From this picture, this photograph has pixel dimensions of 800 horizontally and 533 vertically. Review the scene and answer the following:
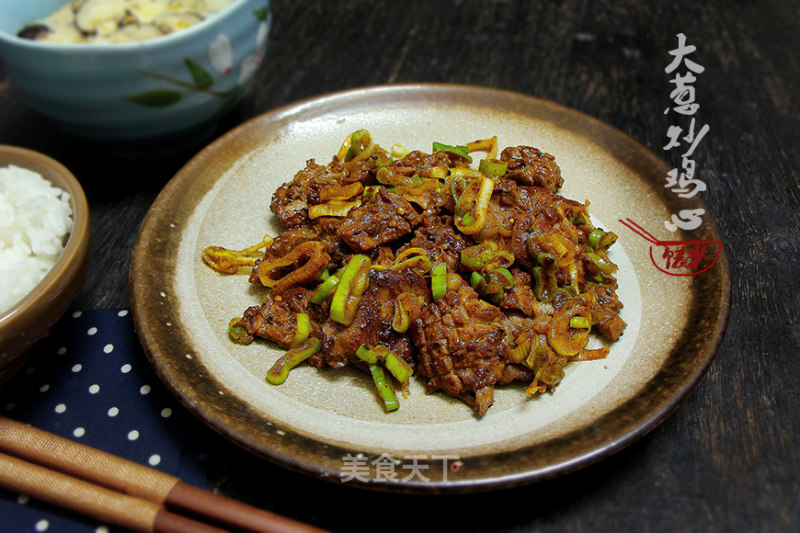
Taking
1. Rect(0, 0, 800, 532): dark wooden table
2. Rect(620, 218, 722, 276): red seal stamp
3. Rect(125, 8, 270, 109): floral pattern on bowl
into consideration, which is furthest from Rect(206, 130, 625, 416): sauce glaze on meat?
Rect(125, 8, 270, 109): floral pattern on bowl

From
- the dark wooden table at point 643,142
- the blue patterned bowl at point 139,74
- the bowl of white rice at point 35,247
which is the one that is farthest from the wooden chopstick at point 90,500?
the blue patterned bowl at point 139,74

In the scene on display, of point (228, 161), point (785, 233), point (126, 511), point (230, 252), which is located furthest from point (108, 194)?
point (785, 233)

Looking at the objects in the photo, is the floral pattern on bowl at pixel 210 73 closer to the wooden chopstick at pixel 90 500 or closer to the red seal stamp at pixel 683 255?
the wooden chopstick at pixel 90 500

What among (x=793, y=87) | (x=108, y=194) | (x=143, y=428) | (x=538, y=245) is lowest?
(x=108, y=194)

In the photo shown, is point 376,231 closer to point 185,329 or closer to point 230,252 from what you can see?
point 230,252

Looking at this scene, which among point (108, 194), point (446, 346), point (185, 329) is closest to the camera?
point (446, 346)

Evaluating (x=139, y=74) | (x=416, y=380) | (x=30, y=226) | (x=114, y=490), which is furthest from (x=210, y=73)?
(x=114, y=490)

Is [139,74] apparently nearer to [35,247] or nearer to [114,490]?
[35,247]
